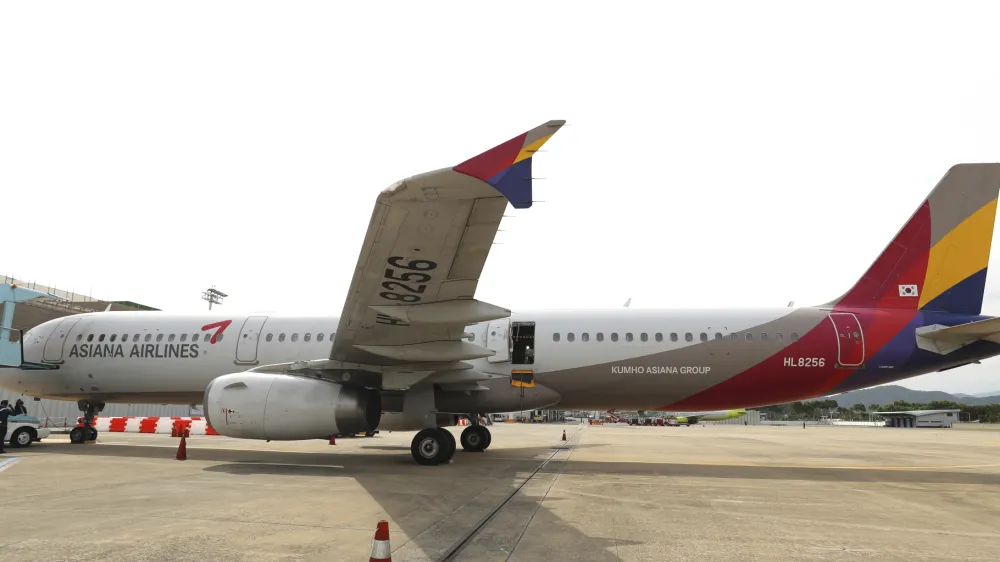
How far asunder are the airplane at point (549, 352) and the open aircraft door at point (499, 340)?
0.10 feet

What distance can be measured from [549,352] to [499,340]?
3.60ft

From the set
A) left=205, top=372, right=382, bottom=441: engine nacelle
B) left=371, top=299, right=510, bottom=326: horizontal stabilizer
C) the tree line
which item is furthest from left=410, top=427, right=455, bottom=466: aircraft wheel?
the tree line

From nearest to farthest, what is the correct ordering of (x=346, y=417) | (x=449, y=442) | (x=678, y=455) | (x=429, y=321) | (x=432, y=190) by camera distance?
(x=432, y=190) → (x=429, y=321) → (x=346, y=417) → (x=449, y=442) → (x=678, y=455)

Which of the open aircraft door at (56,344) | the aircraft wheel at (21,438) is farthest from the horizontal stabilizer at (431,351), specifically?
the aircraft wheel at (21,438)

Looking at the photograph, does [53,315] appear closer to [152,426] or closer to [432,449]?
[152,426]

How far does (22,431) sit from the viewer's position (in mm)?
13508

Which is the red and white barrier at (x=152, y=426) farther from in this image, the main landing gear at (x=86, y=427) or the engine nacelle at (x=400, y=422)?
the engine nacelle at (x=400, y=422)

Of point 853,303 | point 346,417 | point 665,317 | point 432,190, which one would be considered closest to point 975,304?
point 853,303

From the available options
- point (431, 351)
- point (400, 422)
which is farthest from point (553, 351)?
point (400, 422)

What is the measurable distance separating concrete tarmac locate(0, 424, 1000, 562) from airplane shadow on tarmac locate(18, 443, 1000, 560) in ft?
0.12

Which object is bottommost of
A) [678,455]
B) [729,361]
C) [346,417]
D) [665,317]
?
[678,455]

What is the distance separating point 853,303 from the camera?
12.3 m

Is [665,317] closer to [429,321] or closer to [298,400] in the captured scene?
[429,321]

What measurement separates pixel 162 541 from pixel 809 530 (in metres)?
6.07
